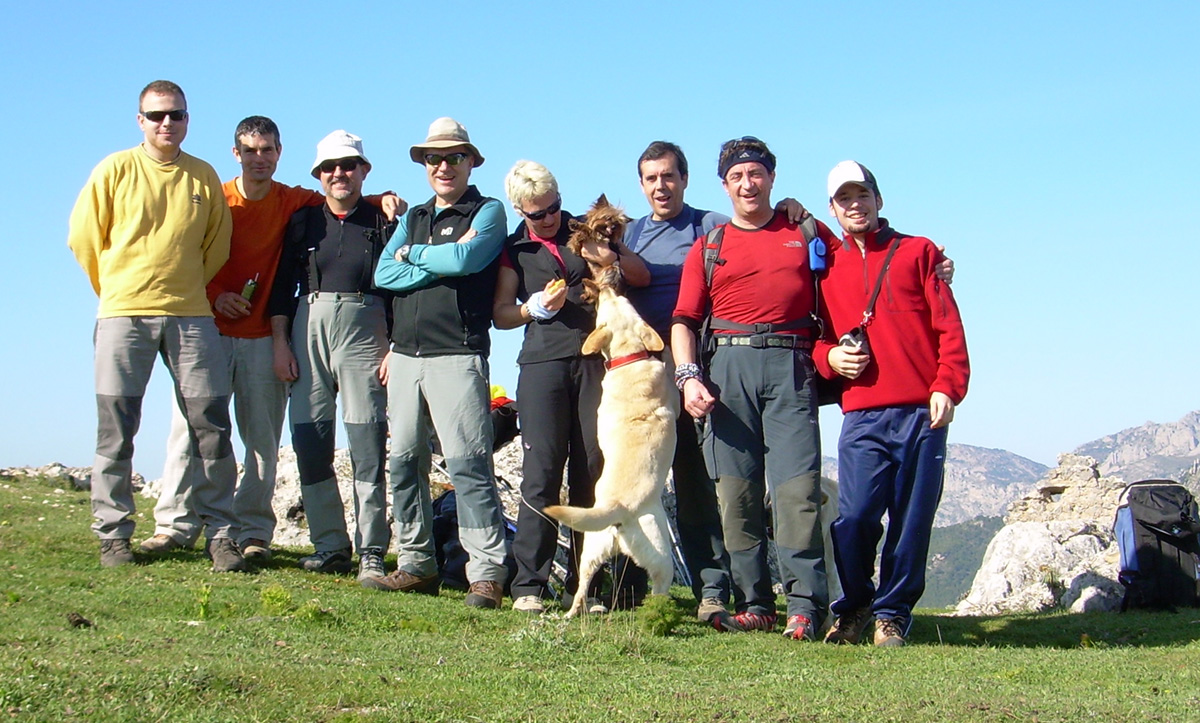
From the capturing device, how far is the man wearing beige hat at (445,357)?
23.4 ft

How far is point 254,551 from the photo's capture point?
8141 mm

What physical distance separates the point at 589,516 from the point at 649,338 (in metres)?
1.23

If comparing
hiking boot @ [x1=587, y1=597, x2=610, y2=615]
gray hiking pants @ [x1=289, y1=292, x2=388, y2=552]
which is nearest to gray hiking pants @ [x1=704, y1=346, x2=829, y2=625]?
hiking boot @ [x1=587, y1=597, x2=610, y2=615]

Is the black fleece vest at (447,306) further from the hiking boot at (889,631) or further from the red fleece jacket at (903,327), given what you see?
the hiking boot at (889,631)

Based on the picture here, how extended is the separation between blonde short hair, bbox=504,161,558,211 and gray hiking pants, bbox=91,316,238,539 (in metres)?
2.26

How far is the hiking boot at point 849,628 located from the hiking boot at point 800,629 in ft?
0.33

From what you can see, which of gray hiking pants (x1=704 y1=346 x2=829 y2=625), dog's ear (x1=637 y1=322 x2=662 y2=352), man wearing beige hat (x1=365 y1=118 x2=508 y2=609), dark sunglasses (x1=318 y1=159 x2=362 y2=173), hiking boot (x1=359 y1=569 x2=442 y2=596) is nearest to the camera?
gray hiking pants (x1=704 y1=346 x2=829 y2=625)

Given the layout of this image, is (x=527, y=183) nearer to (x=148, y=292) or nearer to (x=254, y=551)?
(x=148, y=292)

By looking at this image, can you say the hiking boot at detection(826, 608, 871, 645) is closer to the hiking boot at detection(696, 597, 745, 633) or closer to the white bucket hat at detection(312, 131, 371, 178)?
the hiking boot at detection(696, 597, 745, 633)

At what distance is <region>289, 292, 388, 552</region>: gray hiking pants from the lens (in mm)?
7664

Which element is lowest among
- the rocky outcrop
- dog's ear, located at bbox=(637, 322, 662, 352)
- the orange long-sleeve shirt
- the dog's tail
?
the rocky outcrop

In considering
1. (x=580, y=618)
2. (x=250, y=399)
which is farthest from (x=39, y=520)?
(x=580, y=618)

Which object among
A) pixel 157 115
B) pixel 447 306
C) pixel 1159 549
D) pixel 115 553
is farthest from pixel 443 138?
pixel 1159 549

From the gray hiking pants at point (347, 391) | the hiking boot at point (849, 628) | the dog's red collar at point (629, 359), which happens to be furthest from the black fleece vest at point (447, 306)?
the hiking boot at point (849, 628)
